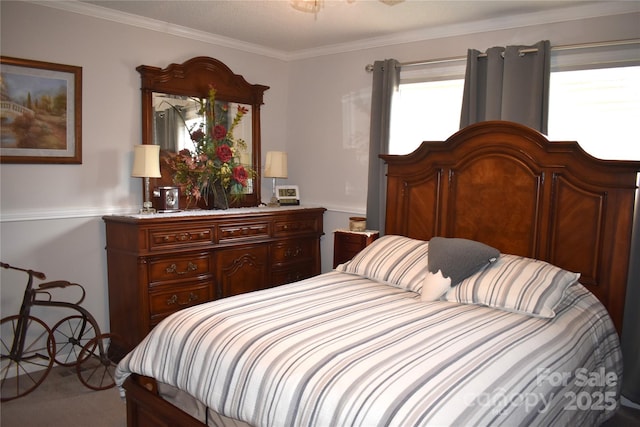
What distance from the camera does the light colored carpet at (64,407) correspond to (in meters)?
2.63

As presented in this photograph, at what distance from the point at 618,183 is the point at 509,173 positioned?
61 cm

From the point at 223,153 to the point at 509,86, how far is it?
84.6 inches

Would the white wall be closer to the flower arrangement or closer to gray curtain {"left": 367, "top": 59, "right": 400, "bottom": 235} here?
gray curtain {"left": 367, "top": 59, "right": 400, "bottom": 235}

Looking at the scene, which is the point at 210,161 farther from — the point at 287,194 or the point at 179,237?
the point at 287,194

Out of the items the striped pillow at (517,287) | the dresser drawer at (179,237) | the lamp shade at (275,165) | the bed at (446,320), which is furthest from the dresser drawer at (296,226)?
the striped pillow at (517,287)

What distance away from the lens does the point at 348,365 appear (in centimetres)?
171

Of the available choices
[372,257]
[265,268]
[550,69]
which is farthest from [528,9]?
[265,268]

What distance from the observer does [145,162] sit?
11.3 ft

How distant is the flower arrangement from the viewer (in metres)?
3.80

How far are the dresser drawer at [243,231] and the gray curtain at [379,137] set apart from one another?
2.89ft

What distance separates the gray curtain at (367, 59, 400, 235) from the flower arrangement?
41.6 inches

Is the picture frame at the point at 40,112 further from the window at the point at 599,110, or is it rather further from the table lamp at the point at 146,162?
the window at the point at 599,110

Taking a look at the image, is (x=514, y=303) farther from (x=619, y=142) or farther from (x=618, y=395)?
(x=619, y=142)

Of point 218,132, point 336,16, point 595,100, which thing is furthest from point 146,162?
point 595,100
